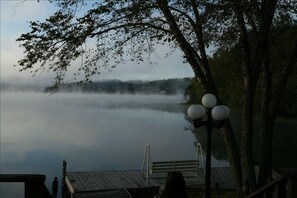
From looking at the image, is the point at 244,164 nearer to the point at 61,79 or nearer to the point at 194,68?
the point at 194,68

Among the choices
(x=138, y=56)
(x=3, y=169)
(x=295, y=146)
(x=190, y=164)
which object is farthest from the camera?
(x=295, y=146)

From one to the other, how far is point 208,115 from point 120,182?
296 inches

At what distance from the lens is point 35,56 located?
33.5 feet

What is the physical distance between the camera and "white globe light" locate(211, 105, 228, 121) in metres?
8.93

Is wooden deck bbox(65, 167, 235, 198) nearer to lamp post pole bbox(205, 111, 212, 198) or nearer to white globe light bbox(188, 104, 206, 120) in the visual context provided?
lamp post pole bbox(205, 111, 212, 198)

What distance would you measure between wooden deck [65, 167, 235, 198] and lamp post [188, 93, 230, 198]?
5795 millimetres

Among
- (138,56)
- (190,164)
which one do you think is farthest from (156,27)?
(190,164)

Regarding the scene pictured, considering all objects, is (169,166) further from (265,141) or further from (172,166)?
(265,141)

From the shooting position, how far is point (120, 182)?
15.9 meters

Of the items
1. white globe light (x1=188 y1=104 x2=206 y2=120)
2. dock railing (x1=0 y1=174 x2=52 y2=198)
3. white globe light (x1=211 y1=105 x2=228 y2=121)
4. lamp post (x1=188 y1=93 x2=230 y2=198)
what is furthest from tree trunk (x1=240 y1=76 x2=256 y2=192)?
dock railing (x1=0 y1=174 x2=52 y2=198)

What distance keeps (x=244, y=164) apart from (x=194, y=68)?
2648 mm

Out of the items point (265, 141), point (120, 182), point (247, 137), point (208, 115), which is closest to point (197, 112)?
point (208, 115)

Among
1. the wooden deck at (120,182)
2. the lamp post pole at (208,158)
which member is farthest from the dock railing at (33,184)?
the wooden deck at (120,182)

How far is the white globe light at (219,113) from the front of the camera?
8.93 metres
